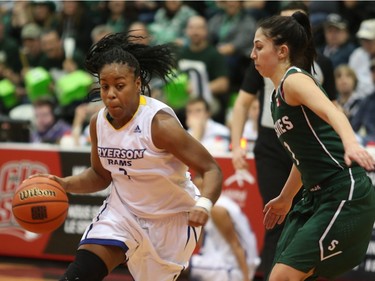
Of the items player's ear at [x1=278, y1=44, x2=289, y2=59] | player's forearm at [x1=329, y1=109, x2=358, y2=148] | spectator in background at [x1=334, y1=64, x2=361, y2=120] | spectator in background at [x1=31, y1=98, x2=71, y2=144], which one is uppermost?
player's ear at [x1=278, y1=44, x2=289, y2=59]

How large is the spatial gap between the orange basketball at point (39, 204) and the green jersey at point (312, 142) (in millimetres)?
1487

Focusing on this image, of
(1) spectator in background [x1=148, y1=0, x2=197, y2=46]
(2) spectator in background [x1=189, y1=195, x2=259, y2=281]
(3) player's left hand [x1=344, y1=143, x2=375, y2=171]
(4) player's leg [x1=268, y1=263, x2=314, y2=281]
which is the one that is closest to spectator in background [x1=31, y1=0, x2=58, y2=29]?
(1) spectator in background [x1=148, y1=0, x2=197, y2=46]

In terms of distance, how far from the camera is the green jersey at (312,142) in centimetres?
419

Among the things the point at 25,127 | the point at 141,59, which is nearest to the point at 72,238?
the point at 25,127

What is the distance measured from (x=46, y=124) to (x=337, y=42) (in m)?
3.81

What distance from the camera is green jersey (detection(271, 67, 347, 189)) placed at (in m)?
4.19

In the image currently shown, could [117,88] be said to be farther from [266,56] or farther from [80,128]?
[80,128]

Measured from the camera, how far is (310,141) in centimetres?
421

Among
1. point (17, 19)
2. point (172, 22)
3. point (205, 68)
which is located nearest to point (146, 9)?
point (172, 22)

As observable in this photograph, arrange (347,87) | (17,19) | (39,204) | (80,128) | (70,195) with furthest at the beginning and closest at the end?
(17,19) → (80,128) → (347,87) → (70,195) → (39,204)

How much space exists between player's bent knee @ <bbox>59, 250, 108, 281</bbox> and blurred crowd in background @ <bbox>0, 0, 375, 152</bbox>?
409 centimetres

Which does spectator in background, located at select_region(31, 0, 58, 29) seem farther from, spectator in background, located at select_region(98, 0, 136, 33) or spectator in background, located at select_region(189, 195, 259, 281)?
spectator in background, located at select_region(189, 195, 259, 281)

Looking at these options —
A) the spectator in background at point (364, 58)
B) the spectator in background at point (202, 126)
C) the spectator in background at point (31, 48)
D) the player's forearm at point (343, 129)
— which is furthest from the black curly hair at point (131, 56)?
the spectator in background at point (31, 48)

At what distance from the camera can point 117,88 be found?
449cm
